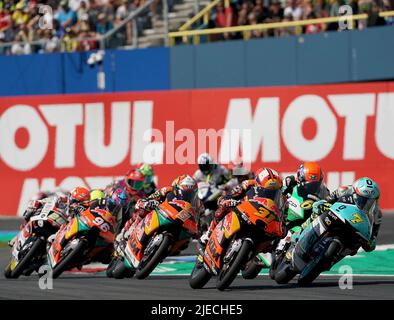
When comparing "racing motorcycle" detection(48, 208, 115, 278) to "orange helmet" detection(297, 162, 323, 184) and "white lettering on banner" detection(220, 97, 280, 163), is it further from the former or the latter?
"white lettering on banner" detection(220, 97, 280, 163)

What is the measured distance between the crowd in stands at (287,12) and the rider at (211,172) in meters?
5.29

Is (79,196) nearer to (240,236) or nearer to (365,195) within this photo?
(240,236)

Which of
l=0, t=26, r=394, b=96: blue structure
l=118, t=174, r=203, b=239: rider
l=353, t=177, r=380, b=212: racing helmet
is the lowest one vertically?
l=118, t=174, r=203, b=239: rider

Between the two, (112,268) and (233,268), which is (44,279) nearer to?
(112,268)

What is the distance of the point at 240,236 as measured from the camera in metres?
13.9

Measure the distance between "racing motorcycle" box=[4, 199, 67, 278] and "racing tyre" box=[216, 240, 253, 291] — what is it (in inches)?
124

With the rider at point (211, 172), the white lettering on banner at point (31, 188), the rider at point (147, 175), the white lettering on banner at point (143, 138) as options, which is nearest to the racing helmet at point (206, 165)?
the rider at point (211, 172)

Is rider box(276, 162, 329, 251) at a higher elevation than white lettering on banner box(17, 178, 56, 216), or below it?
higher

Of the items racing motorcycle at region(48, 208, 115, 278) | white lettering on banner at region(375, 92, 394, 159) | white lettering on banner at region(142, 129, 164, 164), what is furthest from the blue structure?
racing motorcycle at region(48, 208, 115, 278)

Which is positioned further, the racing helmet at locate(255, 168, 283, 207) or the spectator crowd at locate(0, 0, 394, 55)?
→ the spectator crowd at locate(0, 0, 394, 55)

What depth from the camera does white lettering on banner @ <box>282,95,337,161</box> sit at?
24047 mm

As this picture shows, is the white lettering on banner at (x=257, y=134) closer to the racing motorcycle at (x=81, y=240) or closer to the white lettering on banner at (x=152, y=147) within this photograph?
the white lettering on banner at (x=152, y=147)

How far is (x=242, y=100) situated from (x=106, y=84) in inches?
161

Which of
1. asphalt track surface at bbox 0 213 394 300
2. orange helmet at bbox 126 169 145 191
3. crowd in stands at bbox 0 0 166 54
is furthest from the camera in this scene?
crowd in stands at bbox 0 0 166 54
